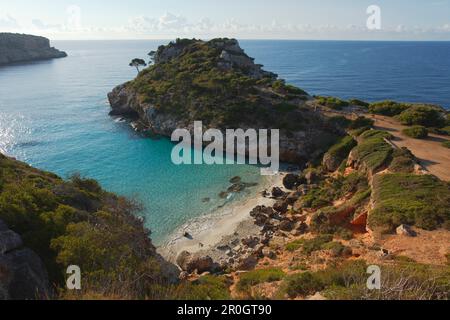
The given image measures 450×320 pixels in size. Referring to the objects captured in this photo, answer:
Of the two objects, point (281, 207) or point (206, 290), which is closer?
point (206, 290)

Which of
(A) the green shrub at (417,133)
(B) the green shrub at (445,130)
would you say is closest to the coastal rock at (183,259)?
(A) the green shrub at (417,133)

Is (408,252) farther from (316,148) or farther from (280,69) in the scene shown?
(280,69)

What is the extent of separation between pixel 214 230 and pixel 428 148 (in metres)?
25.6

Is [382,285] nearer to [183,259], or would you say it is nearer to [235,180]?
[183,259]

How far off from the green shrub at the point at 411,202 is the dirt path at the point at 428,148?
11.8 ft

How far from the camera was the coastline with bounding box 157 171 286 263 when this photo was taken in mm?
30913

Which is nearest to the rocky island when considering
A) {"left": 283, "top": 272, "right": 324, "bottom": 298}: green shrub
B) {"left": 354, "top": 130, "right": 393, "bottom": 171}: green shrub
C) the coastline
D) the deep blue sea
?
{"left": 283, "top": 272, "right": 324, "bottom": 298}: green shrub

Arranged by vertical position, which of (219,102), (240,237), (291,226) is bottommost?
(240,237)

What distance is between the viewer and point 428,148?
39.6 m

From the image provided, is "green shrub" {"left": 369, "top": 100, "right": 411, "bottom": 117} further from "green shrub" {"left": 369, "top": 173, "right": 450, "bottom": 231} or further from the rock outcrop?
the rock outcrop

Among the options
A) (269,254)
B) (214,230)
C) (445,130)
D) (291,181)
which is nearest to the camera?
(269,254)

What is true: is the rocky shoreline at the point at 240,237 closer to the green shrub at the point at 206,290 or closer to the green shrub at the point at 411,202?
the green shrub at the point at 206,290

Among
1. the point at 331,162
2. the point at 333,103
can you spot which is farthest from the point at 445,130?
the point at 333,103
